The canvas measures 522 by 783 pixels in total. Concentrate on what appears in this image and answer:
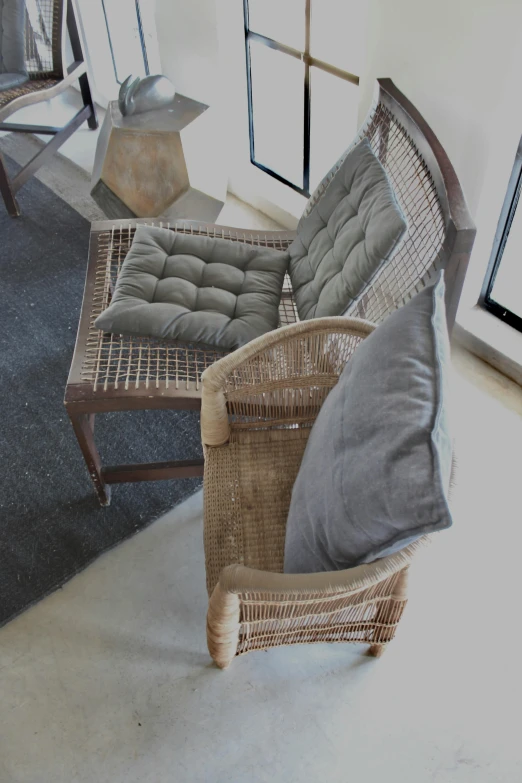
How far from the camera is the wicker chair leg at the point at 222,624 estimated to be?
110cm

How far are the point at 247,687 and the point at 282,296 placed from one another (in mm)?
966

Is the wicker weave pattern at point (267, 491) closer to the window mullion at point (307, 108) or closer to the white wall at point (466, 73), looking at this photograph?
the white wall at point (466, 73)

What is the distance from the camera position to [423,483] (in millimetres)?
922

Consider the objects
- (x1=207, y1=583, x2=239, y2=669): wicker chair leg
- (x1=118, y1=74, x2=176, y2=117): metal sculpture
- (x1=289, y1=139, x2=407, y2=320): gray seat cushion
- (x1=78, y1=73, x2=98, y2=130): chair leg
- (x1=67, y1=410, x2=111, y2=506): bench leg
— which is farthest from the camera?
(x1=78, y1=73, x2=98, y2=130): chair leg

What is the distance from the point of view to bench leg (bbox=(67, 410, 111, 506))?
5.08 ft

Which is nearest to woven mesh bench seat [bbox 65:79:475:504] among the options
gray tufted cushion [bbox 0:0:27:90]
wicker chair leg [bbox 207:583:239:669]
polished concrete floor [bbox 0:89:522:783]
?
polished concrete floor [bbox 0:89:522:783]

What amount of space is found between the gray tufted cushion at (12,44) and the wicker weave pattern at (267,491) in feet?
6.41

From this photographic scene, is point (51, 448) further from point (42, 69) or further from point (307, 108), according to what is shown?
point (42, 69)

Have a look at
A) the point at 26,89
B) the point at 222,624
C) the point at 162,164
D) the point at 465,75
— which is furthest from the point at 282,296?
the point at 26,89

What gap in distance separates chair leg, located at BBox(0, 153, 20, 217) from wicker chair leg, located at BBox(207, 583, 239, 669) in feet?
6.75

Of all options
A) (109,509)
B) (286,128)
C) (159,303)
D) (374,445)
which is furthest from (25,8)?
(374,445)

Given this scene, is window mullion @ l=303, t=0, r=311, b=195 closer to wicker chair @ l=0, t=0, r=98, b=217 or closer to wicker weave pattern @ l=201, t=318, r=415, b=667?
wicker chair @ l=0, t=0, r=98, b=217

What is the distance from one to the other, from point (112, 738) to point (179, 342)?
0.88 meters

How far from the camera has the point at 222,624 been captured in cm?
117
